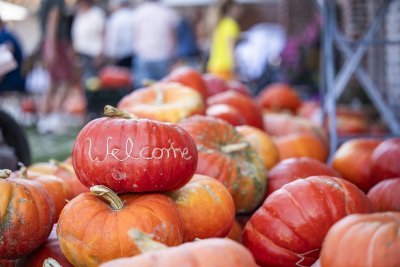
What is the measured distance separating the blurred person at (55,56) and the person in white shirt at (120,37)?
34.8 inches

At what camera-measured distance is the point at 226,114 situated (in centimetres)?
349

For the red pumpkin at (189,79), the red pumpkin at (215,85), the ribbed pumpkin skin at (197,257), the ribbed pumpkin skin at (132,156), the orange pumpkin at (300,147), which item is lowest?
the orange pumpkin at (300,147)

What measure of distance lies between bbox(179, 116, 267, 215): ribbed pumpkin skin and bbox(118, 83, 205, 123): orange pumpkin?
35 centimetres

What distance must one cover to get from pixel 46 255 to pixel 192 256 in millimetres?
809

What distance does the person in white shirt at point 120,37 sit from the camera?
428 inches

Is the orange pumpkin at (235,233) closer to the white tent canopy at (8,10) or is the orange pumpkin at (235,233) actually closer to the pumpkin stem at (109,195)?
the pumpkin stem at (109,195)

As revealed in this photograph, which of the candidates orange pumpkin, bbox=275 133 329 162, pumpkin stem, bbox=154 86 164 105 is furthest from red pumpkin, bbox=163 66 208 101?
orange pumpkin, bbox=275 133 329 162

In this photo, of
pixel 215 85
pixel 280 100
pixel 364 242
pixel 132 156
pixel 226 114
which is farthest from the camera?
pixel 280 100

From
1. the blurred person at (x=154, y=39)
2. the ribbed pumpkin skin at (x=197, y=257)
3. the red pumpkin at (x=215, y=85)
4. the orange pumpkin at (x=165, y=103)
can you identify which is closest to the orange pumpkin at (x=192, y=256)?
the ribbed pumpkin skin at (x=197, y=257)

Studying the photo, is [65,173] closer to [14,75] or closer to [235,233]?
[235,233]

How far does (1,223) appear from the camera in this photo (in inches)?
73.7

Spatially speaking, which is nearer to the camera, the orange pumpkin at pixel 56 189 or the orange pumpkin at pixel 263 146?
the orange pumpkin at pixel 56 189

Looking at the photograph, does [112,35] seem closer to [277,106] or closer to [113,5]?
[113,5]

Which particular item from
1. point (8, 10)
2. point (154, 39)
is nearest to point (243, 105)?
point (154, 39)
